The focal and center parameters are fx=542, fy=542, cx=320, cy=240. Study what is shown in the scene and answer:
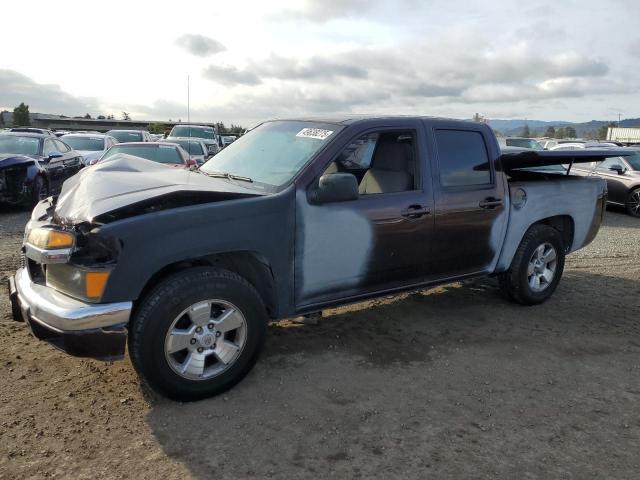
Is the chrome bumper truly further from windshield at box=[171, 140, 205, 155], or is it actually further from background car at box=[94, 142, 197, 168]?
windshield at box=[171, 140, 205, 155]

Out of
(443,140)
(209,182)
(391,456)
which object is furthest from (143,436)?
(443,140)

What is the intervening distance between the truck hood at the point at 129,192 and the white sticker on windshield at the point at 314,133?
68 cm

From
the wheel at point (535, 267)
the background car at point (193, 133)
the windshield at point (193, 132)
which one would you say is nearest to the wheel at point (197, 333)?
the wheel at point (535, 267)

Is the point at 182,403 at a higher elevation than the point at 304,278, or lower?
lower

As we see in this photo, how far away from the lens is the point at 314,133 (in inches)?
166

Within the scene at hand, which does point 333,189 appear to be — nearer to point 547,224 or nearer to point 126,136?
point 547,224

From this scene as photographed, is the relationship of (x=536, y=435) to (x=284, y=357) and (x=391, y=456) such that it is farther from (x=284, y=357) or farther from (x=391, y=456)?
(x=284, y=357)

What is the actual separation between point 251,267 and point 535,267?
128 inches

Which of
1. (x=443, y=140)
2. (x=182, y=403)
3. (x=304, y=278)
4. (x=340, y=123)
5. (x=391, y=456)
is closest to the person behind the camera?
(x=391, y=456)

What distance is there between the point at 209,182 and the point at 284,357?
147 cm

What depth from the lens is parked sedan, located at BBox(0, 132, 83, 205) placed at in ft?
32.2

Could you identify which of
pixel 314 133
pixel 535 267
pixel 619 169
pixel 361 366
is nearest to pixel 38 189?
pixel 314 133

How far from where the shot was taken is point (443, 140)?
470cm

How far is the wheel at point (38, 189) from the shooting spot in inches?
396
